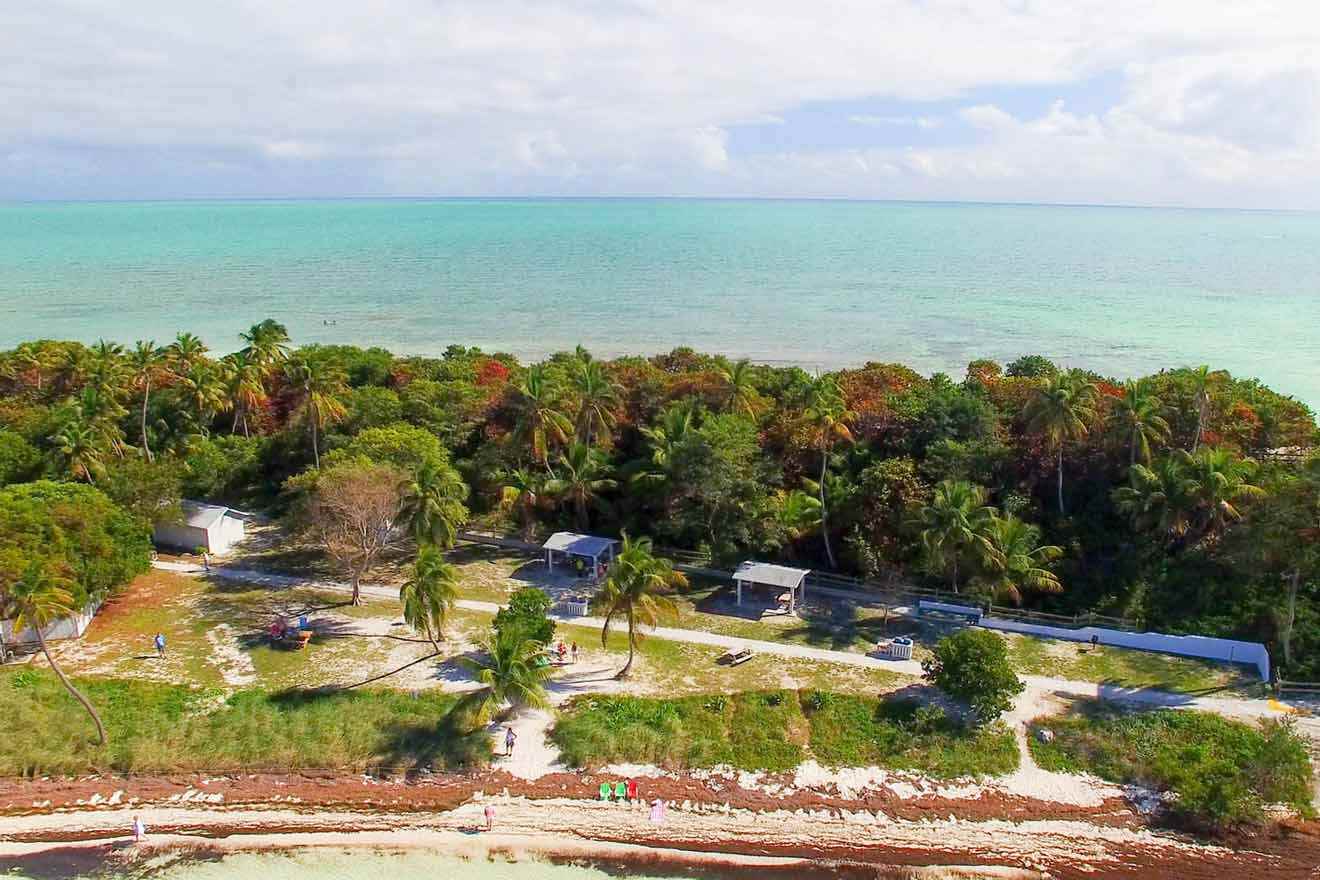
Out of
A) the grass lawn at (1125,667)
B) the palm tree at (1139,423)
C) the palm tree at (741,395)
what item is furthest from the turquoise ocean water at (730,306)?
the grass lawn at (1125,667)

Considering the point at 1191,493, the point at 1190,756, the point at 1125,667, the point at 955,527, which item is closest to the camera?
the point at 1190,756

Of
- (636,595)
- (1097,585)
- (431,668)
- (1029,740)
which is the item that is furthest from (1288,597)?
(431,668)

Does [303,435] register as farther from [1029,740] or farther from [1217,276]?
[1217,276]

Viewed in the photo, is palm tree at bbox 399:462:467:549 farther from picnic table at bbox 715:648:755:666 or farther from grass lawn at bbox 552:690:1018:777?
picnic table at bbox 715:648:755:666

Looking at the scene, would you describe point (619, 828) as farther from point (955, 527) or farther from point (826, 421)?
point (826, 421)

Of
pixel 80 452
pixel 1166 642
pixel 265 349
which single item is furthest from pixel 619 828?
pixel 265 349

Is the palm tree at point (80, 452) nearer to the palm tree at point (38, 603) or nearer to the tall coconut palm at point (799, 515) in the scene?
the palm tree at point (38, 603)
